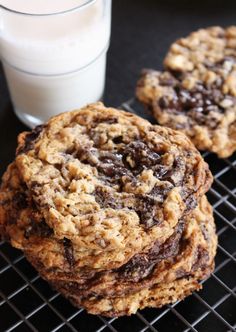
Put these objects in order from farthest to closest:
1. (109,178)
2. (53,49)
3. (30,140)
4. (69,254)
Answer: (53,49) → (30,140) → (109,178) → (69,254)

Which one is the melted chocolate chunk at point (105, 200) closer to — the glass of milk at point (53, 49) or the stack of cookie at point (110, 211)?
the stack of cookie at point (110, 211)

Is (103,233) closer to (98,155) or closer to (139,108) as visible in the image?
(98,155)

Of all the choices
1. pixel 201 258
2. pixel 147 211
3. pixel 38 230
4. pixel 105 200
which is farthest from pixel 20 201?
pixel 201 258

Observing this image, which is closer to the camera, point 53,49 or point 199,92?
point 53,49

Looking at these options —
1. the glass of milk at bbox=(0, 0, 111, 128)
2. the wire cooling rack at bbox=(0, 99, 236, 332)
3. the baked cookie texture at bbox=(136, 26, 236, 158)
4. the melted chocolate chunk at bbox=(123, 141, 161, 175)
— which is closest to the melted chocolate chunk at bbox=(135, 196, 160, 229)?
the melted chocolate chunk at bbox=(123, 141, 161, 175)

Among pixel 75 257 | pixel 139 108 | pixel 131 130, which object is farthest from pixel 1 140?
pixel 75 257

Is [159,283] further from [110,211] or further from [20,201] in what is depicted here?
[20,201]
